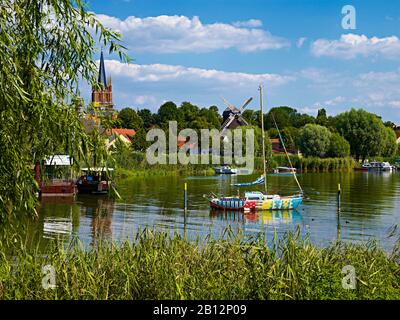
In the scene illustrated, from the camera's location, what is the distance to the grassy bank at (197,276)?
9.39 m

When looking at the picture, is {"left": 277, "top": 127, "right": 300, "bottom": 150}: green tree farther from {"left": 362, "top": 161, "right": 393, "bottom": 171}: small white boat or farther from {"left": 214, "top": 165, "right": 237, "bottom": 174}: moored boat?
{"left": 214, "top": 165, "right": 237, "bottom": 174}: moored boat

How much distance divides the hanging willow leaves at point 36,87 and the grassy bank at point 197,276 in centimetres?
154

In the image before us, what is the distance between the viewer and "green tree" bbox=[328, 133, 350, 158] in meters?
92.5

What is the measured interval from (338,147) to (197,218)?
6525 cm

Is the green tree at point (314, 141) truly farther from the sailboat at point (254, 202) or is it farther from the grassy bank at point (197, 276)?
the grassy bank at point (197, 276)

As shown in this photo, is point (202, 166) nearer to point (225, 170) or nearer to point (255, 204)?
point (225, 170)

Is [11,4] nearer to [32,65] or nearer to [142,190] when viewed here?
[32,65]

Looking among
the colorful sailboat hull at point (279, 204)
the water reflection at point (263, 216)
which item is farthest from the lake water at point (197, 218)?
the colorful sailboat hull at point (279, 204)

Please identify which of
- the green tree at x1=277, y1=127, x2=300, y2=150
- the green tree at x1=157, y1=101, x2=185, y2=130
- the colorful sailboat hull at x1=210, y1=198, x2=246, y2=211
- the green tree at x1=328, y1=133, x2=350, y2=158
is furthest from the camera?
the green tree at x1=157, y1=101, x2=185, y2=130

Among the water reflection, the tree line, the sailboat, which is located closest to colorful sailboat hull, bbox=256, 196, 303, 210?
the sailboat

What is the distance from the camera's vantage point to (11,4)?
26.8 feet

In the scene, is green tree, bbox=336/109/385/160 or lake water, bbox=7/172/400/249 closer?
lake water, bbox=7/172/400/249

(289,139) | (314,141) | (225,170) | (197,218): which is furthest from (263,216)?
(289,139)

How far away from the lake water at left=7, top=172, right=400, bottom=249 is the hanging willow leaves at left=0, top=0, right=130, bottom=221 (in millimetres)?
11196
